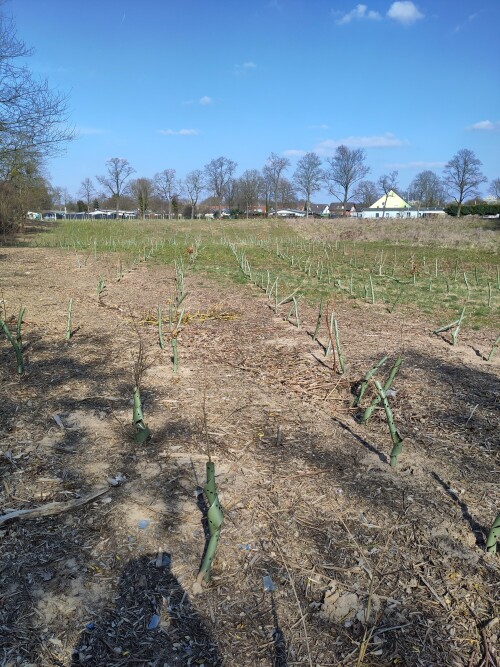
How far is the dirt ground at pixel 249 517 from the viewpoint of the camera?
204 cm

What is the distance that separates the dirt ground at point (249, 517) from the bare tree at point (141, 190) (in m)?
63.6

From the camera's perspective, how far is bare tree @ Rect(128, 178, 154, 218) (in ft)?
218

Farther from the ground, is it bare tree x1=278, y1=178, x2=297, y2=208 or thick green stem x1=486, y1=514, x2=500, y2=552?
bare tree x1=278, y1=178, x2=297, y2=208

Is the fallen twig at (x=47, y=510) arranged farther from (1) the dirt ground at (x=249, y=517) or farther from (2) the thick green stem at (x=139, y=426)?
(2) the thick green stem at (x=139, y=426)

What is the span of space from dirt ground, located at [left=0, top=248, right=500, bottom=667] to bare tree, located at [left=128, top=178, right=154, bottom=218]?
63563 millimetres

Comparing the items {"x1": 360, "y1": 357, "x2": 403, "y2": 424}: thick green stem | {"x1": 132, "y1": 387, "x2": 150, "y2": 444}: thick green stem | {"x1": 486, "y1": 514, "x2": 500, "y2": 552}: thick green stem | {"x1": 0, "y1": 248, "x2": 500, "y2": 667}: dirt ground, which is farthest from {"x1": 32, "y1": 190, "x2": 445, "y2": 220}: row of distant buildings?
{"x1": 486, "y1": 514, "x2": 500, "y2": 552}: thick green stem

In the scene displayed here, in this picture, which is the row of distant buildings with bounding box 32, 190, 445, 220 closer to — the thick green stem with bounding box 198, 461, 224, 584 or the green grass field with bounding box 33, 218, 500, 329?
the green grass field with bounding box 33, 218, 500, 329

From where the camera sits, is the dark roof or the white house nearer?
the white house

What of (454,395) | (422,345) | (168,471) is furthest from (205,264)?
(168,471)

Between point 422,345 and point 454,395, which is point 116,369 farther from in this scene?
point 422,345

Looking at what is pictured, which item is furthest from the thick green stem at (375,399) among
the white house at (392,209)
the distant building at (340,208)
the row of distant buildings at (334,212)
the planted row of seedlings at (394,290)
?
the distant building at (340,208)

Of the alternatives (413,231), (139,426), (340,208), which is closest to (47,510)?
(139,426)

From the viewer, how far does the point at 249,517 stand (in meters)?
2.76

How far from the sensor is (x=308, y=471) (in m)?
3.24
